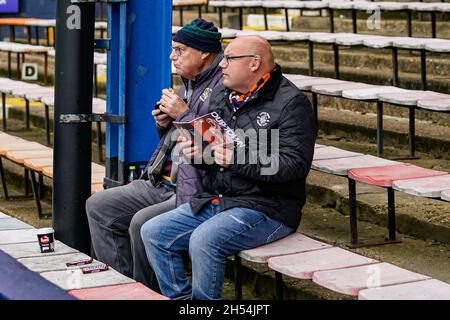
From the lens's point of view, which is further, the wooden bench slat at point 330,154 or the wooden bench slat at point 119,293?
the wooden bench slat at point 330,154

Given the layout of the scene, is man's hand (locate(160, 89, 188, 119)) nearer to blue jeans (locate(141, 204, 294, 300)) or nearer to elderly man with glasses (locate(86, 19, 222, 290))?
elderly man with glasses (locate(86, 19, 222, 290))

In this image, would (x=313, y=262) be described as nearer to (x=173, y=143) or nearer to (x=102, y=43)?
(x=173, y=143)

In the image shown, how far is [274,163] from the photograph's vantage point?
4965 millimetres

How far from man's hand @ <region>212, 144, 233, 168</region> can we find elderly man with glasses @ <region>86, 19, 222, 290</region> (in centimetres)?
43

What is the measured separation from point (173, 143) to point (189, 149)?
430mm

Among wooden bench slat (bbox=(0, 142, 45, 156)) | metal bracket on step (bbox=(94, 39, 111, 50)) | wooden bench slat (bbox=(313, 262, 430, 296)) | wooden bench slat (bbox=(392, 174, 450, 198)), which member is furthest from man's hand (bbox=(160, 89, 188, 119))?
wooden bench slat (bbox=(0, 142, 45, 156))

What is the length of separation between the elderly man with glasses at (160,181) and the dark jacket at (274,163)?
36 cm

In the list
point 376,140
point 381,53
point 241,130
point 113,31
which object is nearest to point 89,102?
point 113,31

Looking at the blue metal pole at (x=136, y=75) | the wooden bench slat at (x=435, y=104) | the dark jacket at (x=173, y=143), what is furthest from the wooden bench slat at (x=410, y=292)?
the wooden bench slat at (x=435, y=104)

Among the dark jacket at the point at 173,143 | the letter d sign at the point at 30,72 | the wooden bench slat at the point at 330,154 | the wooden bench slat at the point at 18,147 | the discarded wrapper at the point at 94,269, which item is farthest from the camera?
the letter d sign at the point at 30,72

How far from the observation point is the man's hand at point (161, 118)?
221 inches

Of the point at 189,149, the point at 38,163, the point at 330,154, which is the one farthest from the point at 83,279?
the point at 38,163

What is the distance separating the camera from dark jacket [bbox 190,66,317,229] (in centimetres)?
500

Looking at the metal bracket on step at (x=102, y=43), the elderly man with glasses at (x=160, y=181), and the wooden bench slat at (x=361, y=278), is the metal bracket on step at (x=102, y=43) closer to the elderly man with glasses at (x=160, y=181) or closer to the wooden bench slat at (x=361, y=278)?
→ the elderly man with glasses at (x=160, y=181)
